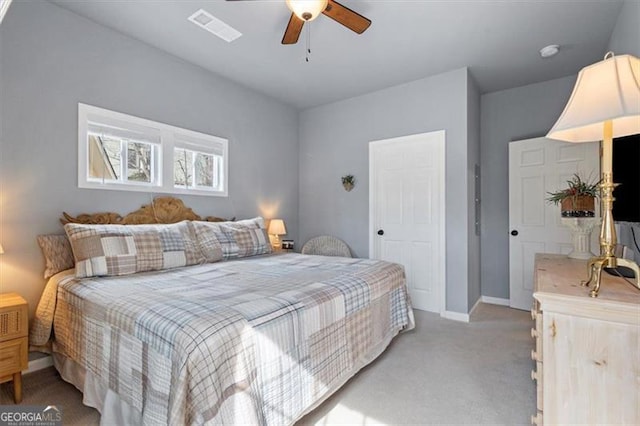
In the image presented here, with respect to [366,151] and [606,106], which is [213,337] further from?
[366,151]

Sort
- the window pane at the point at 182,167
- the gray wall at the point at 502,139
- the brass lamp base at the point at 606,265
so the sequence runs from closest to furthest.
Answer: the brass lamp base at the point at 606,265 → the window pane at the point at 182,167 → the gray wall at the point at 502,139

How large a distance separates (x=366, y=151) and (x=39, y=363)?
393 cm

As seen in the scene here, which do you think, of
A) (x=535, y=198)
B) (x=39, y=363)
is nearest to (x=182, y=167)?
(x=39, y=363)

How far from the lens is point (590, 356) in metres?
1.11

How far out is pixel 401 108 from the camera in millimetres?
3973

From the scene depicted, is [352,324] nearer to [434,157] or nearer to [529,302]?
[434,157]

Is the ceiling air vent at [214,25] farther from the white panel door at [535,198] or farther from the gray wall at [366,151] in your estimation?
the white panel door at [535,198]

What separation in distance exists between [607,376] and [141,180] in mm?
3552

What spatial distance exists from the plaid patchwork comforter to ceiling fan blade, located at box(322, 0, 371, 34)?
181cm

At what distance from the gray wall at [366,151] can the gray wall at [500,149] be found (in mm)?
968

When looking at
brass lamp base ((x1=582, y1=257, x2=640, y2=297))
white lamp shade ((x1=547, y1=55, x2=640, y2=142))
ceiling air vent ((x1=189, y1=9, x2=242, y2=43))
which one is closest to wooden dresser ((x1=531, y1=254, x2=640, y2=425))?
brass lamp base ((x1=582, y1=257, x2=640, y2=297))

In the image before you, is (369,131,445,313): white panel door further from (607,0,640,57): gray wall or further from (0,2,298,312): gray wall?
(0,2,298,312): gray wall

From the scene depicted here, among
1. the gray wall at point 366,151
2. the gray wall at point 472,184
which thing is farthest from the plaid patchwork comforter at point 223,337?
the gray wall at point 472,184

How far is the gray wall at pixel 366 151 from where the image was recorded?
11.6ft
